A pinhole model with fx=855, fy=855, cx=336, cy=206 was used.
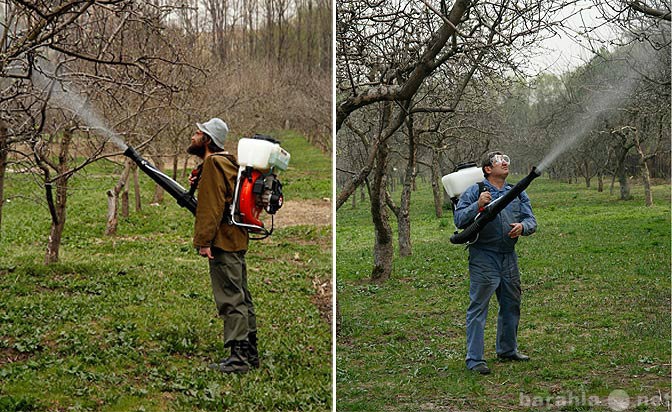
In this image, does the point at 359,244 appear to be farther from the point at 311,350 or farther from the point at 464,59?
the point at 311,350

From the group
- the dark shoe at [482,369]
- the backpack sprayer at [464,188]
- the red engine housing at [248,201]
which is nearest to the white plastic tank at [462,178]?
the backpack sprayer at [464,188]

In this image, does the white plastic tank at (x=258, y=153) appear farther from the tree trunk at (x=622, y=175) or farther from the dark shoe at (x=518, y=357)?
the tree trunk at (x=622, y=175)

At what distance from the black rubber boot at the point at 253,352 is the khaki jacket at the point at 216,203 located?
0.59 m

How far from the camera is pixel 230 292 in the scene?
4.42 m

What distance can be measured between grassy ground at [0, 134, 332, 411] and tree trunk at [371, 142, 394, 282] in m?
1.04

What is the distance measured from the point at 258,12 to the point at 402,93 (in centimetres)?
2256

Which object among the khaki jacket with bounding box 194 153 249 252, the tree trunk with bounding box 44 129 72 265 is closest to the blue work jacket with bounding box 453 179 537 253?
the khaki jacket with bounding box 194 153 249 252

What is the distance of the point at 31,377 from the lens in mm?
4477


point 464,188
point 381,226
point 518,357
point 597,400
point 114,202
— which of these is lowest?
point 597,400

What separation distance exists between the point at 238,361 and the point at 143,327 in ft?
4.43

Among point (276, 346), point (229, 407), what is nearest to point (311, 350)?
point (276, 346)

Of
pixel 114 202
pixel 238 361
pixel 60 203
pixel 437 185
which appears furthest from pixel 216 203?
pixel 114 202

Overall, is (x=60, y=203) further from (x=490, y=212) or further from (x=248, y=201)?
(x=490, y=212)

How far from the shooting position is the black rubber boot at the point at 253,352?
15.2ft
